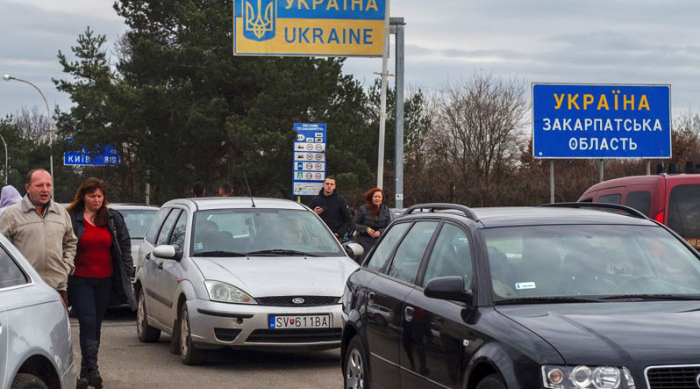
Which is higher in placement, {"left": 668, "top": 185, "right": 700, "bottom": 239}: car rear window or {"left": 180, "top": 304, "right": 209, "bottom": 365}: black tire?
{"left": 668, "top": 185, "right": 700, "bottom": 239}: car rear window

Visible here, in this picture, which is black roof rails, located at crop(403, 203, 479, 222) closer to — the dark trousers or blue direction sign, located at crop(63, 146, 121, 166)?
the dark trousers

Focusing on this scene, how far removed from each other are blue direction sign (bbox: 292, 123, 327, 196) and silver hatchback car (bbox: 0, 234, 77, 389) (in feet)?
62.4

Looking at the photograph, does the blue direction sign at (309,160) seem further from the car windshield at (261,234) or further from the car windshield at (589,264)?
the car windshield at (589,264)

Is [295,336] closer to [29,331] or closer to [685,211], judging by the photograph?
[685,211]

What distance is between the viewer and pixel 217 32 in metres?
40.6

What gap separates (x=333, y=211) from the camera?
1716 centimetres

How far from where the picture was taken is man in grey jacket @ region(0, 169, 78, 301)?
29.8 ft

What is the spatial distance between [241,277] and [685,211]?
494cm

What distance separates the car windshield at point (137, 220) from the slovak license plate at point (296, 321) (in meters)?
7.39

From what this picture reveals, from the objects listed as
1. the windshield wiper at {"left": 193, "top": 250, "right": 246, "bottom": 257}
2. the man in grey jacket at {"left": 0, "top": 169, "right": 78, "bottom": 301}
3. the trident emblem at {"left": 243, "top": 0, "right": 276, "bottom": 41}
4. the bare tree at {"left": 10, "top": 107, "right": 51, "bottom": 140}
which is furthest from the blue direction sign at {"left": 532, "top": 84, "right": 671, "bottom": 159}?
the bare tree at {"left": 10, "top": 107, "right": 51, "bottom": 140}

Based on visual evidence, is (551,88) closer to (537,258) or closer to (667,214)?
(667,214)

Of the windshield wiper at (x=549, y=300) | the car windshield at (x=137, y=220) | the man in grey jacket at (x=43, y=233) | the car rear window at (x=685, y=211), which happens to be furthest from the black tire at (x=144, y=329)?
the windshield wiper at (x=549, y=300)

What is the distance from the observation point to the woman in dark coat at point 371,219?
15.9 meters

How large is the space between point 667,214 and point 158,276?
553cm
